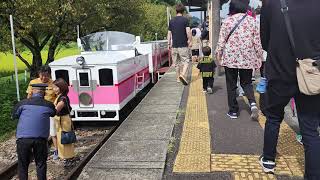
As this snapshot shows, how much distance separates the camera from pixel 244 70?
21.6 feet

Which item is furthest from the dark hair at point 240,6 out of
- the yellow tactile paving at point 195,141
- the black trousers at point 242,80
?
the yellow tactile paving at point 195,141

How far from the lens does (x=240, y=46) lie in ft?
21.3

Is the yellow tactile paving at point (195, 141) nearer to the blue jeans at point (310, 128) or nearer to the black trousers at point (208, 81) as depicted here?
the black trousers at point (208, 81)

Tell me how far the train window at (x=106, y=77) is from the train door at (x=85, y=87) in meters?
0.22

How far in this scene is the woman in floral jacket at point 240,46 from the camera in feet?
21.1

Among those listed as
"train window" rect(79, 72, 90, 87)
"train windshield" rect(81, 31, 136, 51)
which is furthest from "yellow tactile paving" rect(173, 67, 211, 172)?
"train windshield" rect(81, 31, 136, 51)

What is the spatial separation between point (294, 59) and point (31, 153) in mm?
3366

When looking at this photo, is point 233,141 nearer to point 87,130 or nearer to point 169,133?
point 169,133

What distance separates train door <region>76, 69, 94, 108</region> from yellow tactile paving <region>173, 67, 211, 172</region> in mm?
1993

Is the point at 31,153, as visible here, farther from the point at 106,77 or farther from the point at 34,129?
the point at 106,77

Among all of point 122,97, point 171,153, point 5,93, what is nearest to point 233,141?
point 171,153

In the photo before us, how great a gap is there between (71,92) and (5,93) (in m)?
6.07

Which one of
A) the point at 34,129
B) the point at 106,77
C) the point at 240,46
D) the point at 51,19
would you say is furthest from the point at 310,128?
the point at 51,19

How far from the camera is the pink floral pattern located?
21.1 feet
